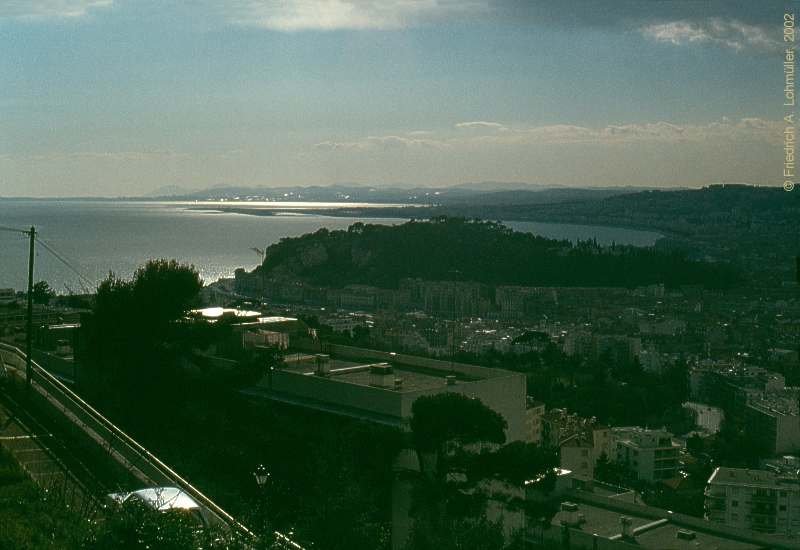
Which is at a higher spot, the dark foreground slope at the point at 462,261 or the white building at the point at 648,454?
the dark foreground slope at the point at 462,261

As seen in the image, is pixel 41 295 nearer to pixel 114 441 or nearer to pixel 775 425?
pixel 114 441

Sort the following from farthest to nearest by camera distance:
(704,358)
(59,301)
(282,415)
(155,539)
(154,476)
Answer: (704,358), (59,301), (282,415), (154,476), (155,539)

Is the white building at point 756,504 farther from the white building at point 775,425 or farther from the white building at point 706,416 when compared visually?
the white building at point 706,416

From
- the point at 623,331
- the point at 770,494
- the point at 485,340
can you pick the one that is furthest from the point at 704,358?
the point at 770,494

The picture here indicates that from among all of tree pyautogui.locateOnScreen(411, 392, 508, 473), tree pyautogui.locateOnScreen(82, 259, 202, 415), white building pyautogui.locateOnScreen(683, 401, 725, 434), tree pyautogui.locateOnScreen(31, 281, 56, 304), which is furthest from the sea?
tree pyautogui.locateOnScreen(411, 392, 508, 473)

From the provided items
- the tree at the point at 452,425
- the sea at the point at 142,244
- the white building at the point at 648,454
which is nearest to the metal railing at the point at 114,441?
the tree at the point at 452,425

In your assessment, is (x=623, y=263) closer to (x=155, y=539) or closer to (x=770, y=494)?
(x=770, y=494)

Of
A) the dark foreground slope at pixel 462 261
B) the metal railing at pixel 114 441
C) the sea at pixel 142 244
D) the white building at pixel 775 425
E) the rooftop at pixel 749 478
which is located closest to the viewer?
the metal railing at pixel 114 441

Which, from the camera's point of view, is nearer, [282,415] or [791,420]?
[282,415]
